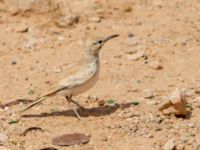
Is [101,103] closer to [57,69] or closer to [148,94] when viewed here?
[148,94]

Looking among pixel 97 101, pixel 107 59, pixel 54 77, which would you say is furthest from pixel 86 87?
pixel 107 59

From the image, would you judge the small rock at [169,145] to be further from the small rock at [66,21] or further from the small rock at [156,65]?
the small rock at [66,21]

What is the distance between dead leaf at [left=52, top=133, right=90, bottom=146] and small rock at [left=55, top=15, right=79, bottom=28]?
15.7 ft

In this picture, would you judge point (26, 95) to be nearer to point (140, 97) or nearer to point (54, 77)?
point (54, 77)

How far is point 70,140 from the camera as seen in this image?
28.3 ft

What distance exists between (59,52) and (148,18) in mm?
2281

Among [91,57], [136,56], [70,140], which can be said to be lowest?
[70,140]

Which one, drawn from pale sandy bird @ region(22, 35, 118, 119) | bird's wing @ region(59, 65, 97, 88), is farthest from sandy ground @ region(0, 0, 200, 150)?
bird's wing @ region(59, 65, 97, 88)

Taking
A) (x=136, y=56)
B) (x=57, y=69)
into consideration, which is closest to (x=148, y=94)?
(x=136, y=56)

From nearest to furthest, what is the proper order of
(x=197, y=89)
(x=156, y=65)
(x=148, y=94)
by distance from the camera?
(x=148, y=94)
(x=197, y=89)
(x=156, y=65)

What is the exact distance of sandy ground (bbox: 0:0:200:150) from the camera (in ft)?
28.9

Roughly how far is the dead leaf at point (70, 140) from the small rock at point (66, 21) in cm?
478

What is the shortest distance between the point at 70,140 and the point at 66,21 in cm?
499

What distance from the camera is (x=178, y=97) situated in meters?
9.03
